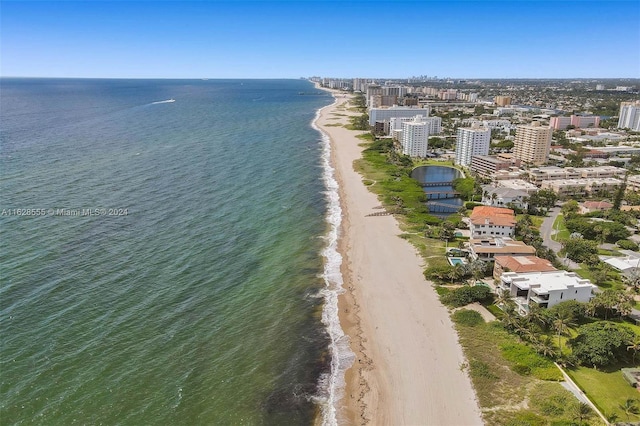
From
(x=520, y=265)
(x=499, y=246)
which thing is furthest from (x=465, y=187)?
(x=520, y=265)

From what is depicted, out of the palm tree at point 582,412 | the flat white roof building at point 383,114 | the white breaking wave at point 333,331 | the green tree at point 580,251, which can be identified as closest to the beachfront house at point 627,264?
the green tree at point 580,251

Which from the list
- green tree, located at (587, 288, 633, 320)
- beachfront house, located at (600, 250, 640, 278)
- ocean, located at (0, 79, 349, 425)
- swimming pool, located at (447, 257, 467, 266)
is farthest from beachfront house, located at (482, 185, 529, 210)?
green tree, located at (587, 288, 633, 320)

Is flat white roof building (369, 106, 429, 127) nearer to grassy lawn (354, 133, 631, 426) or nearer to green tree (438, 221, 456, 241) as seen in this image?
green tree (438, 221, 456, 241)

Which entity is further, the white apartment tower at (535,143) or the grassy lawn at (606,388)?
the white apartment tower at (535,143)

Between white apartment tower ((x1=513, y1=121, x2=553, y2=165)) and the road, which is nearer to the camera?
the road

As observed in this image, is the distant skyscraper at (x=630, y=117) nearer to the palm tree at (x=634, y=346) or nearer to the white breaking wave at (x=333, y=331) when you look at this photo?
the white breaking wave at (x=333, y=331)

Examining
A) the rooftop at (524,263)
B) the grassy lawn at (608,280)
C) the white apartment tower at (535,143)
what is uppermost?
the white apartment tower at (535,143)

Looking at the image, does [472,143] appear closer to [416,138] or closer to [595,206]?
[416,138]
